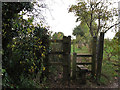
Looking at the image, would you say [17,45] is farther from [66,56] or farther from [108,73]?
[108,73]

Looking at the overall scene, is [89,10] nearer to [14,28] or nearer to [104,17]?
[104,17]

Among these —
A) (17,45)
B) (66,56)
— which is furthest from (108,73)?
(17,45)

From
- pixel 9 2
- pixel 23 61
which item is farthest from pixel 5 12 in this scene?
pixel 23 61

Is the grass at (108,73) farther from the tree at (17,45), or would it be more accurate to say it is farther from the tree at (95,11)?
the tree at (17,45)

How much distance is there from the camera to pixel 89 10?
378 cm

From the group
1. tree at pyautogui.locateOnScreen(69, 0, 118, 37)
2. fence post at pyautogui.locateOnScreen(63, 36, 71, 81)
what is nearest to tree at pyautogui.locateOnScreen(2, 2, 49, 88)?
fence post at pyautogui.locateOnScreen(63, 36, 71, 81)

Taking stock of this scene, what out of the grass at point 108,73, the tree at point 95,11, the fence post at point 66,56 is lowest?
the grass at point 108,73

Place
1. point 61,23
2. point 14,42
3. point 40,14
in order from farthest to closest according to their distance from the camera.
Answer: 1. point 61,23
2. point 40,14
3. point 14,42

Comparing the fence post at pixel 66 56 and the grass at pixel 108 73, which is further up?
the fence post at pixel 66 56

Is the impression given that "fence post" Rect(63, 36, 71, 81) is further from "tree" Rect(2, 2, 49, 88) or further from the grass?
the grass

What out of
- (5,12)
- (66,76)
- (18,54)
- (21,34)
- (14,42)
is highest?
(5,12)

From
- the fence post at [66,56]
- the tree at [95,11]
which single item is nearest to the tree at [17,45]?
the fence post at [66,56]

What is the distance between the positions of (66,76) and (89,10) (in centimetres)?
235

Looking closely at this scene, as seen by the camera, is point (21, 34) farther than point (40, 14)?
No
